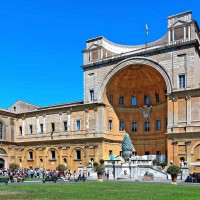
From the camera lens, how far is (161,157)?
44344 millimetres

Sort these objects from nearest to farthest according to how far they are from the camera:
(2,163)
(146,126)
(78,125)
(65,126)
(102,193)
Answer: (102,193) → (146,126) → (78,125) → (65,126) → (2,163)

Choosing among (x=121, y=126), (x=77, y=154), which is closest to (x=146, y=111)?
(x=121, y=126)

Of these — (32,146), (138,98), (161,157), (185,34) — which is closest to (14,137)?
(32,146)

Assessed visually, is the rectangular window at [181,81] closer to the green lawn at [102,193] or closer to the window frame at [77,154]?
the window frame at [77,154]

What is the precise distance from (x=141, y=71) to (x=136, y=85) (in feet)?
10.2

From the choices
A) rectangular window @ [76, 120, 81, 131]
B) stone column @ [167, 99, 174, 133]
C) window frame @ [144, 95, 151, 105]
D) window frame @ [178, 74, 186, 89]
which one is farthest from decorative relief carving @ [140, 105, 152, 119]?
rectangular window @ [76, 120, 81, 131]

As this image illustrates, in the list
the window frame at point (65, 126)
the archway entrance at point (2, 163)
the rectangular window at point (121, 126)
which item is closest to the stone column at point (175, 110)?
the rectangular window at point (121, 126)

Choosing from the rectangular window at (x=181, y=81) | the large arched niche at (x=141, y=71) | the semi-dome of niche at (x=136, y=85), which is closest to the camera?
the rectangular window at (x=181, y=81)

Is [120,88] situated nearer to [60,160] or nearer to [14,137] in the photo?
[60,160]

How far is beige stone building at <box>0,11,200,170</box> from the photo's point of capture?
1550 inches

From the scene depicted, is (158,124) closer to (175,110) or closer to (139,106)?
(139,106)

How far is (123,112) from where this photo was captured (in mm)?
49625

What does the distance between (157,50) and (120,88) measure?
917 centimetres

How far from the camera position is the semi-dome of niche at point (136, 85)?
150 feet
